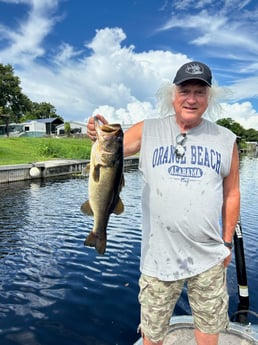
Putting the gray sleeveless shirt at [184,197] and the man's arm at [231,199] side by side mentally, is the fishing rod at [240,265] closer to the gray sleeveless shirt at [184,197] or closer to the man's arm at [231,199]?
the man's arm at [231,199]

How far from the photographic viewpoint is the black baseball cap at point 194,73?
2312 mm

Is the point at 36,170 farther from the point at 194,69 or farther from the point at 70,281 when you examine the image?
the point at 194,69

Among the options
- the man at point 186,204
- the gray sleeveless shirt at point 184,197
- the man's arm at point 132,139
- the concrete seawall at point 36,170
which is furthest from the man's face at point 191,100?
the concrete seawall at point 36,170

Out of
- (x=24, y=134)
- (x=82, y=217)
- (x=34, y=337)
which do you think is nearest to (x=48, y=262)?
(x=34, y=337)

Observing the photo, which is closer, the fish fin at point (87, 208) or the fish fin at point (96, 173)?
the fish fin at point (96, 173)

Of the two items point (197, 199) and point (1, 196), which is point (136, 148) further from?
point (1, 196)

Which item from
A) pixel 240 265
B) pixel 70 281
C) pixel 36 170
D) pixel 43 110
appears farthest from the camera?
pixel 43 110

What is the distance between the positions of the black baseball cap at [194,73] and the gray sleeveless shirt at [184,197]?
1.10 feet

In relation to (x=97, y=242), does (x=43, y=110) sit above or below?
above

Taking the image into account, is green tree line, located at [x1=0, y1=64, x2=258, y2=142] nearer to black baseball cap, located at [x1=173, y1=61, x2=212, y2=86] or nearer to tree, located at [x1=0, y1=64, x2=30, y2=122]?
tree, located at [x1=0, y1=64, x2=30, y2=122]

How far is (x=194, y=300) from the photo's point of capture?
2504 mm

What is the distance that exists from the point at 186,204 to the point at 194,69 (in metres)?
1.00

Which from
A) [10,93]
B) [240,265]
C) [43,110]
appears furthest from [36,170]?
[43,110]

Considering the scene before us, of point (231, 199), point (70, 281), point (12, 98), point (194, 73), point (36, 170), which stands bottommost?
point (70, 281)
